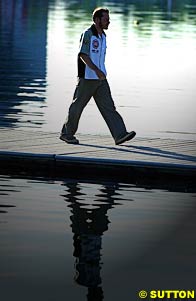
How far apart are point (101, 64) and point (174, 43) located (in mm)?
28430

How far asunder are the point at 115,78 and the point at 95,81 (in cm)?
1312

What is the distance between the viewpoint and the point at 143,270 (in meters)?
8.31

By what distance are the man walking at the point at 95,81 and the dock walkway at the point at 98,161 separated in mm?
425

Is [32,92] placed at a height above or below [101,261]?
below

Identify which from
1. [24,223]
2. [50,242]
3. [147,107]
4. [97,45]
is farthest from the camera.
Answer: [147,107]

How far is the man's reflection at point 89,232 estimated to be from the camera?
798 centimetres

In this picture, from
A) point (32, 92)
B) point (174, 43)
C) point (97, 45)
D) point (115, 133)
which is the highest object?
point (97, 45)

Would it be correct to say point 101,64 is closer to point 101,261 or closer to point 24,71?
point 101,261

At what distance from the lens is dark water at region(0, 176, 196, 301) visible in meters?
7.83

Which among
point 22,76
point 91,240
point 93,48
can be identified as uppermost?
point 93,48

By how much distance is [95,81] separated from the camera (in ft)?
45.4

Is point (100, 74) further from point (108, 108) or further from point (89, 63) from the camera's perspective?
point (108, 108)

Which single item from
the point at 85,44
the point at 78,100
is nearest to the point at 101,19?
the point at 85,44

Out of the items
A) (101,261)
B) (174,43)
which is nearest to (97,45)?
(101,261)
